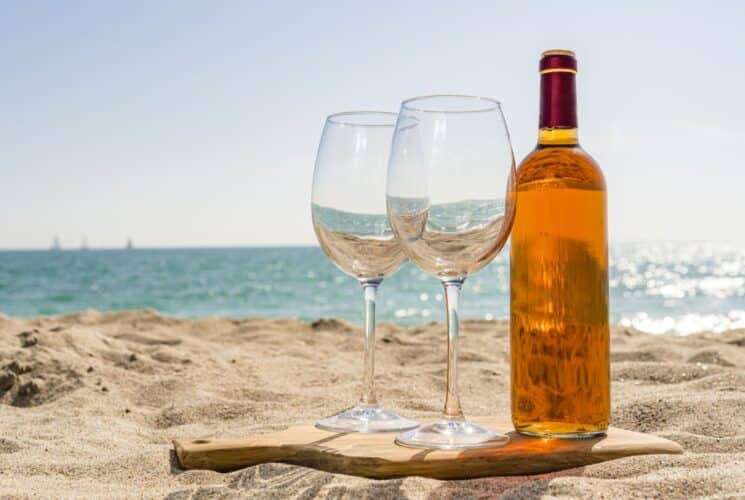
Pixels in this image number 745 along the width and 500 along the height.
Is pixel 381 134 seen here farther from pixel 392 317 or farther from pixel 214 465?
pixel 392 317

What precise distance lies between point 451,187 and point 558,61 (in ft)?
1.45

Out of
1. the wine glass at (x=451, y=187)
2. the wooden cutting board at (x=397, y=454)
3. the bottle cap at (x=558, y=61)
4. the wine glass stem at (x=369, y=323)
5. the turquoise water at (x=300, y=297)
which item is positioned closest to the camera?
the wine glass at (x=451, y=187)

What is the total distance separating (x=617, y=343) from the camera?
4.85 meters

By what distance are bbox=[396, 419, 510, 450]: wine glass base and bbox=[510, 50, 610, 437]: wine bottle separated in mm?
123

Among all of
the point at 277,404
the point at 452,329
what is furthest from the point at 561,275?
the point at 277,404

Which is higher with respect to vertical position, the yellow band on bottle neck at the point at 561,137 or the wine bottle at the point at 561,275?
the yellow band on bottle neck at the point at 561,137

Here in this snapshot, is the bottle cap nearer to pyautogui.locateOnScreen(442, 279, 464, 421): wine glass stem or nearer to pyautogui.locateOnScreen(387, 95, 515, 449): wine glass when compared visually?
pyautogui.locateOnScreen(387, 95, 515, 449): wine glass

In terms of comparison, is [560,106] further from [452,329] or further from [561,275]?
[452,329]

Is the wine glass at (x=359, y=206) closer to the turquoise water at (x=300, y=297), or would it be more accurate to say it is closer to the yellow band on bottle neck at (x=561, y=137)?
the yellow band on bottle neck at (x=561, y=137)

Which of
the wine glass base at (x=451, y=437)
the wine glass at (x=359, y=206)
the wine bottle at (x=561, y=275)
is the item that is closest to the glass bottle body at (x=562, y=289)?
the wine bottle at (x=561, y=275)

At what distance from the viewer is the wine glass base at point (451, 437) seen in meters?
1.61

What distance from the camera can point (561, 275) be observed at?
5.40 ft

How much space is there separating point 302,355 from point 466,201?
311 centimetres

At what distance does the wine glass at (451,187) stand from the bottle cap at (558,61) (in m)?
0.20
